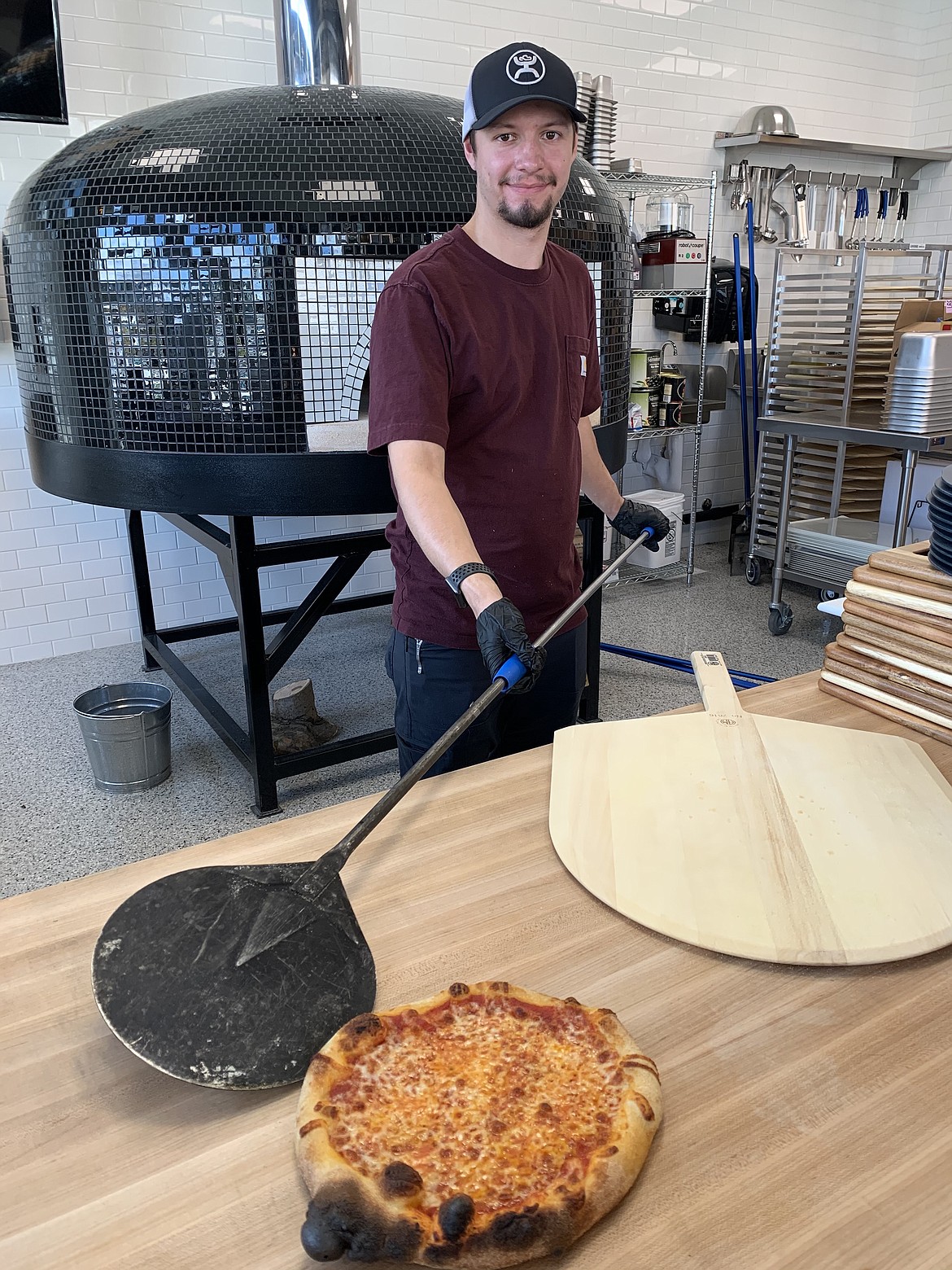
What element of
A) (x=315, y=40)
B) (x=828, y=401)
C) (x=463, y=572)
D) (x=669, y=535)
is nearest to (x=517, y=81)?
(x=463, y=572)

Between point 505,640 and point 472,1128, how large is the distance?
71 centimetres

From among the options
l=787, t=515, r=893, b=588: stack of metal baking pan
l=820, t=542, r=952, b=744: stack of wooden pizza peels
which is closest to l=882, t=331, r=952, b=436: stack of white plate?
l=787, t=515, r=893, b=588: stack of metal baking pan

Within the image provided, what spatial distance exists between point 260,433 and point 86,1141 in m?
1.81

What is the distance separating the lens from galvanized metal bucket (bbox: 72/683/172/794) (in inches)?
107

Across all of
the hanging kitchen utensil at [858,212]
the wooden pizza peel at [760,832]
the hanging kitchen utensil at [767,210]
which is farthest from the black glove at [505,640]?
the hanging kitchen utensil at [858,212]

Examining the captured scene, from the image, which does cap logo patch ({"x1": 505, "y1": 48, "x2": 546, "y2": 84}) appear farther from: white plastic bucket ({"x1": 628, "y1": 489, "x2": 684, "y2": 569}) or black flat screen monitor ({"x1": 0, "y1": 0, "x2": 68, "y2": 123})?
white plastic bucket ({"x1": 628, "y1": 489, "x2": 684, "y2": 569})

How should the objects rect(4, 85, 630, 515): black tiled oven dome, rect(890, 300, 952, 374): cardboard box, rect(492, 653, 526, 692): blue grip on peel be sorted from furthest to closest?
1. rect(890, 300, 952, 374): cardboard box
2. rect(4, 85, 630, 515): black tiled oven dome
3. rect(492, 653, 526, 692): blue grip on peel

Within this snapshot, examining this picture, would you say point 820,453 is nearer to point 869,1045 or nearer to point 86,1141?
point 869,1045

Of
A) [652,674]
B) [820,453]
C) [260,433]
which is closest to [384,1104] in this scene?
[260,433]

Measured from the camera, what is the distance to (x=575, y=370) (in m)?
1.75

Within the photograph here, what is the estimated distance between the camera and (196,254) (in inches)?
84.7

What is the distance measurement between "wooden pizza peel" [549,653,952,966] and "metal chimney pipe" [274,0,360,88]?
2.31m

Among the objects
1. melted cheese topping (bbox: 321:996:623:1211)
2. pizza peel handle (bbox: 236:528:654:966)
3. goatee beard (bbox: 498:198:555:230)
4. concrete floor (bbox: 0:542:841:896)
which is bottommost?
concrete floor (bbox: 0:542:841:896)

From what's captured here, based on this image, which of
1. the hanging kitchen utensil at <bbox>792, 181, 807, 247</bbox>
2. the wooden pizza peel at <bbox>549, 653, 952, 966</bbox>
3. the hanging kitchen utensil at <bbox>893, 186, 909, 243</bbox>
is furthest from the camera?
the hanging kitchen utensil at <bbox>893, 186, 909, 243</bbox>
